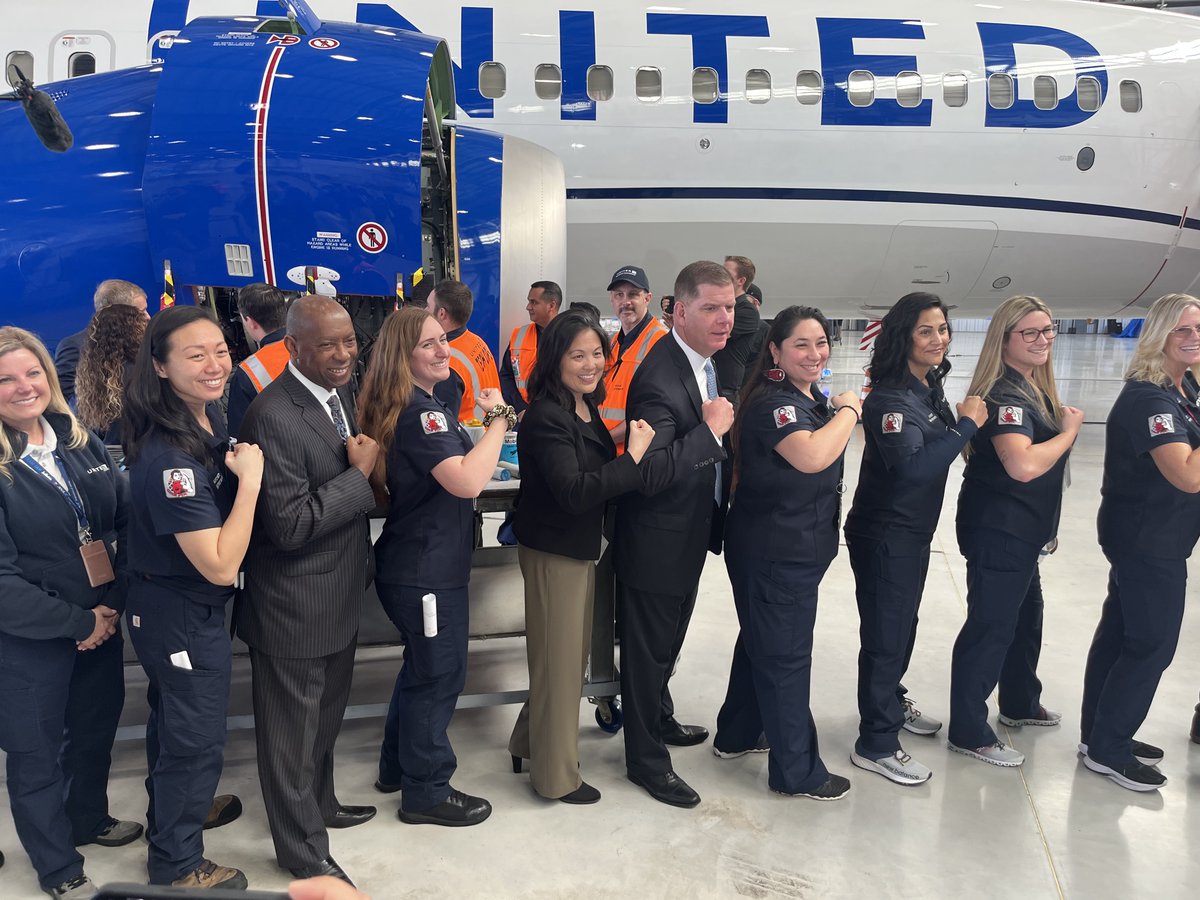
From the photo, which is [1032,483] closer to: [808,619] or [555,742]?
[808,619]

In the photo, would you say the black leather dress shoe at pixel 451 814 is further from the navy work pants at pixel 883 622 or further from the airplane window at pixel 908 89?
the airplane window at pixel 908 89

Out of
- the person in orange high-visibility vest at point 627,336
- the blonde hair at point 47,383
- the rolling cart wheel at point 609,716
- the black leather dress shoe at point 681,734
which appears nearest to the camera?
the blonde hair at point 47,383

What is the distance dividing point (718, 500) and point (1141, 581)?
1.71m

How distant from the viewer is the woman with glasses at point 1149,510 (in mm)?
3492

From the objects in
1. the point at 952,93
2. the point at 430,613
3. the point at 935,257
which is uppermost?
the point at 952,93

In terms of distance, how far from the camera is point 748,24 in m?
9.04

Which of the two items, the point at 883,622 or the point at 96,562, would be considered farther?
the point at 883,622

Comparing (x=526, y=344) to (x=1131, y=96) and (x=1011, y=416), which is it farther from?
(x=1131, y=96)

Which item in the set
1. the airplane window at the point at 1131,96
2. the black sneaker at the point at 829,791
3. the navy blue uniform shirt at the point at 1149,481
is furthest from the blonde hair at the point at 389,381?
the airplane window at the point at 1131,96

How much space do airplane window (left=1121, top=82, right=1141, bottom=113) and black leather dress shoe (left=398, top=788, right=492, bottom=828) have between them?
9.80 m

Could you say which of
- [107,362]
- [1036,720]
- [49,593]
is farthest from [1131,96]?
[49,593]

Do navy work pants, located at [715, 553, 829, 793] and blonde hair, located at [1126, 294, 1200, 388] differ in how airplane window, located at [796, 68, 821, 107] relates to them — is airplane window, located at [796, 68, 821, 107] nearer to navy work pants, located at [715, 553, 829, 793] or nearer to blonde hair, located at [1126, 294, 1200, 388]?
blonde hair, located at [1126, 294, 1200, 388]

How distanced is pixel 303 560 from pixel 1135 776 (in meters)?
3.49

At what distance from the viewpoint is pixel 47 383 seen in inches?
113
